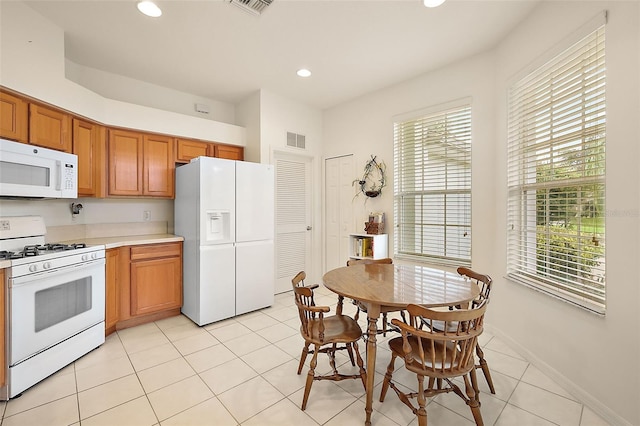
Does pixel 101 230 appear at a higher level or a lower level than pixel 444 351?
higher

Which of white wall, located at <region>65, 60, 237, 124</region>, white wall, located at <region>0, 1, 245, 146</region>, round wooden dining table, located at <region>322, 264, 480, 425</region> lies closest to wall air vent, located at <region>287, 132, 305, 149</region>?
white wall, located at <region>65, 60, 237, 124</region>

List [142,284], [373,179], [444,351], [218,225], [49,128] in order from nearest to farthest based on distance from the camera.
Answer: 1. [444,351]
2. [49,128]
3. [142,284]
4. [218,225]
5. [373,179]

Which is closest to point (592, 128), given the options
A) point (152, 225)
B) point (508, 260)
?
point (508, 260)

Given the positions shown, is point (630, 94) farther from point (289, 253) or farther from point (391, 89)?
point (289, 253)

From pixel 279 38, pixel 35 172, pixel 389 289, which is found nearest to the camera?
pixel 389 289

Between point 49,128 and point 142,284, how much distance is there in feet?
5.56

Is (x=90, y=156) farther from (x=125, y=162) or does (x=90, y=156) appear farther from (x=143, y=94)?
(x=143, y=94)

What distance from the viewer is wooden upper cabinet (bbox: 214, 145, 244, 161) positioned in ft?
13.3

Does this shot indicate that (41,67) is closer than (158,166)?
Yes

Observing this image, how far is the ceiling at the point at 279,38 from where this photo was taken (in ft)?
7.85

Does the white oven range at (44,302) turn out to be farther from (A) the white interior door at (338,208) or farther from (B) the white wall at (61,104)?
(A) the white interior door at (338,208)

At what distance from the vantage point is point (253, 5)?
92.7 inches

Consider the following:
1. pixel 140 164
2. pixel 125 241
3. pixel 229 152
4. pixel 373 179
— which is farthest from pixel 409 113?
pixel 125 241

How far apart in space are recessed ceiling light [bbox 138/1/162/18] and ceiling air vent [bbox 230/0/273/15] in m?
0.63
